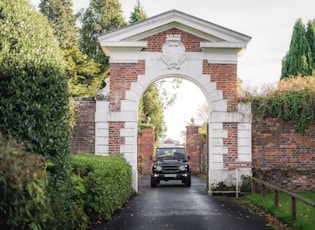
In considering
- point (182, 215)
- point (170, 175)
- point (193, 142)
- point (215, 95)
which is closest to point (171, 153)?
point (170, 175)

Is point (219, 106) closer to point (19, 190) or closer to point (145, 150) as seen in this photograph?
point (19, 190)

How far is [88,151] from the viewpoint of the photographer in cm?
1708

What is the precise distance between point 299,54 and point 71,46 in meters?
15.7

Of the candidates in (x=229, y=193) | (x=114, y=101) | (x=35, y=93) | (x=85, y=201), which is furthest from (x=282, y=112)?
(x=35, y=93)

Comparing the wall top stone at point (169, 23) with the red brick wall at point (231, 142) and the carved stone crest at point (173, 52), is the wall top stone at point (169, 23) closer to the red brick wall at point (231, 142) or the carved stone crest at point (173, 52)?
the carved stone crest at point (173, 52)

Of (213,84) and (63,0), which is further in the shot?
(63,0)

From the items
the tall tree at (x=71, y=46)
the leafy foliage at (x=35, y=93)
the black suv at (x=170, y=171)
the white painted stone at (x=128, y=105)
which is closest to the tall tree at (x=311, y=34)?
the tall tree at (x=71, y=46)

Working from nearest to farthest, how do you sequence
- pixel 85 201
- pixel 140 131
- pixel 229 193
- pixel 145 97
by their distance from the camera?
pixel 85 201 → pixel 229 193 → pixel 140 131 → pixel 145 97

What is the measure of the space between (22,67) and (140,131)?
76.3 feet

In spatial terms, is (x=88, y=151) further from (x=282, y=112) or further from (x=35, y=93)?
(x=35, y=93)

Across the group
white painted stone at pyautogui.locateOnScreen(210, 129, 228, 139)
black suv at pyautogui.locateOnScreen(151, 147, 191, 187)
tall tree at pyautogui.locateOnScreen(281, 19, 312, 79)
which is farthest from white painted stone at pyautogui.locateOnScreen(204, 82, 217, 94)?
tall tree at pyautogui.locateOnScreen(281, 19, 312, 79)

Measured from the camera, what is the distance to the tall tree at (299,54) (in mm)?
31984

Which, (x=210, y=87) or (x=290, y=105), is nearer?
(x=290, y=105)

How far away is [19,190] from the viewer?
509cm
